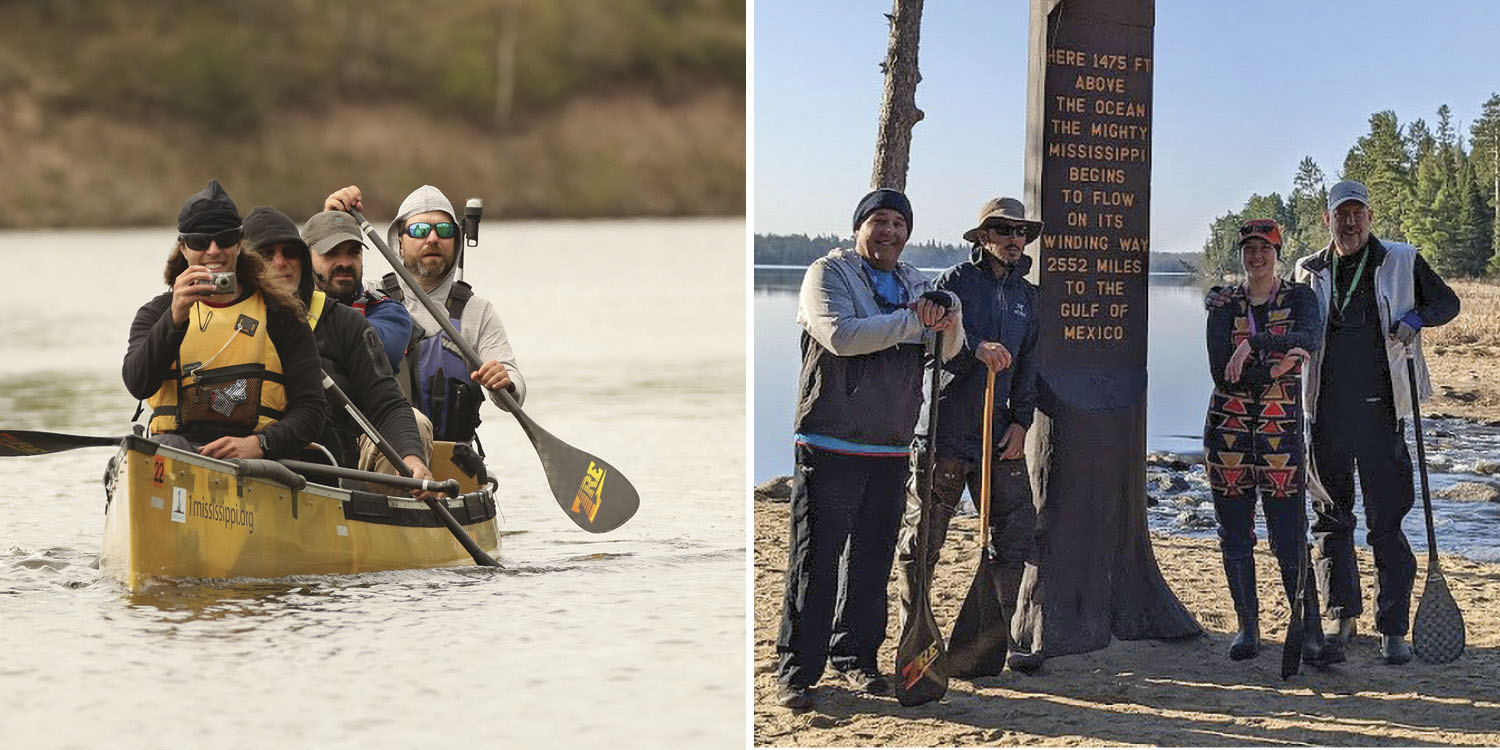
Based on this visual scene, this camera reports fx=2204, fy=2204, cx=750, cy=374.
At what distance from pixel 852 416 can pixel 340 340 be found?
2685 mm

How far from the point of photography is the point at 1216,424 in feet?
21.3

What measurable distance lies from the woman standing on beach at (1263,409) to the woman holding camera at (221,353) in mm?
3018

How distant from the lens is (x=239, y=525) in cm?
775

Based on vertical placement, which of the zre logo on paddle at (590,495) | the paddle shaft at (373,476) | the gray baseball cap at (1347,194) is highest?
the gray baseball cap at (1347,194)

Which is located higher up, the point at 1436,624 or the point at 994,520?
the point at 994,520

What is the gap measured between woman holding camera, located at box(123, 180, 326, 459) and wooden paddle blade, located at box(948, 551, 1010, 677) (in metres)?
2.51

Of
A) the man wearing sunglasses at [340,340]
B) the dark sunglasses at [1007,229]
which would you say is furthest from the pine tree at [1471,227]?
the dark sunglasses at [1007,229]

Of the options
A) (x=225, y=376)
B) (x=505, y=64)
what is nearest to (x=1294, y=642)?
(x=225, y=376)

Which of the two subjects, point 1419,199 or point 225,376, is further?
point 1419,199

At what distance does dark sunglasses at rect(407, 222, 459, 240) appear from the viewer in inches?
335

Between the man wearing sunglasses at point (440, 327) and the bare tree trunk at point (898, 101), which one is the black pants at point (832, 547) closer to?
the man wearing sunglasses at point (440, 327)

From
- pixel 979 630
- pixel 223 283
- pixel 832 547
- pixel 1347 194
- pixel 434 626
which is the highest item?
pixel 1347 194

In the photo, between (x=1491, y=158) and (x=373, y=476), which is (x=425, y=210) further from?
(x=1491, y=158)

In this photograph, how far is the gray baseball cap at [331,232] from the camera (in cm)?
794
